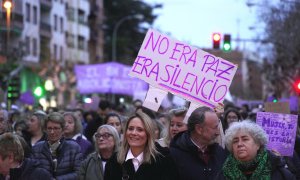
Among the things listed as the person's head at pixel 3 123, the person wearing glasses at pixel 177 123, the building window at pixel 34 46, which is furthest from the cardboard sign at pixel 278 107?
the building window at pixel 34 46

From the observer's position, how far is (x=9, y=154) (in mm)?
6855

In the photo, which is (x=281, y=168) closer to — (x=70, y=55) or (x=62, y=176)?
(x=62, y=176)

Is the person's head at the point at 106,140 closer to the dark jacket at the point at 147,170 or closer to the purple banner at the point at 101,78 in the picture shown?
the dark jacket at the point at 147,170

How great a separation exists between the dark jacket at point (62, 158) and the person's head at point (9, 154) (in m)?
2.43

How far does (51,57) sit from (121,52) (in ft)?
65.7

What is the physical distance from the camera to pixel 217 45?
30844 millimetres

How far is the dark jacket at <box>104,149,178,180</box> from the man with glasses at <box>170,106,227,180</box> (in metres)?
0.63

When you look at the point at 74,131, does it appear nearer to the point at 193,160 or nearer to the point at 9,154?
the point at 193,160

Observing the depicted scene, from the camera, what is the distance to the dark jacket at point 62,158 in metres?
9.42

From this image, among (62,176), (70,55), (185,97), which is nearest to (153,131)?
(185,97)

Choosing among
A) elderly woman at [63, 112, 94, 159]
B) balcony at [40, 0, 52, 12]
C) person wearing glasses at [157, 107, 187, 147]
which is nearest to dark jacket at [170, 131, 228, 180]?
person wearing glasses at [157, 107, 187, 147]

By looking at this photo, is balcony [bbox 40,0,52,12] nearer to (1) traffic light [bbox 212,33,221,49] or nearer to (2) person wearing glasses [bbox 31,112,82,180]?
(1) traffic light [bbox 212,33,221,49]

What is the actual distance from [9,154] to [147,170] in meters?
1.20

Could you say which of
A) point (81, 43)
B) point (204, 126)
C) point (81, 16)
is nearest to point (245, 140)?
point (204, 126)
